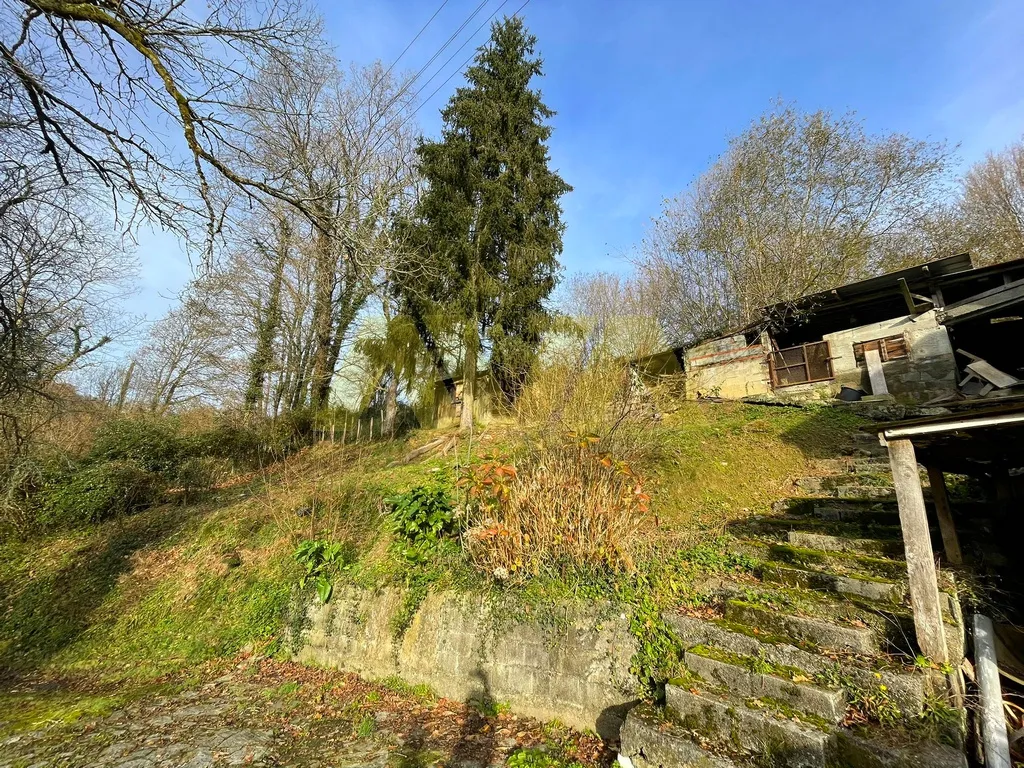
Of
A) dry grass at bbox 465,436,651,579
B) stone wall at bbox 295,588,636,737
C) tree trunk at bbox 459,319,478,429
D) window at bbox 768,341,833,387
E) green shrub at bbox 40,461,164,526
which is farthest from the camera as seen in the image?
tree trunk at bbox 459,319,478,429

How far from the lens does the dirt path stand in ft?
12.9

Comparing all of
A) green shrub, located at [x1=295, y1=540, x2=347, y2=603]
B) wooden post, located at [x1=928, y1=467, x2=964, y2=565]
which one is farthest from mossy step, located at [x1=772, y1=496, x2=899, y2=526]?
green shrub, located at [x1=295, y1=540, x2=347, y2=603]

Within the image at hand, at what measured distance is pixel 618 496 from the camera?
5.00m

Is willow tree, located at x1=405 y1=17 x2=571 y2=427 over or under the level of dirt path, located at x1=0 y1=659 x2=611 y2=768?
over

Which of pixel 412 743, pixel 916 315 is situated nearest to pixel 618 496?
pixel 412 743

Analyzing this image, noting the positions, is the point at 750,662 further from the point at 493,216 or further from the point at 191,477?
the point at 493,216

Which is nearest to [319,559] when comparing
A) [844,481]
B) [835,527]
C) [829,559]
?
[829,559]

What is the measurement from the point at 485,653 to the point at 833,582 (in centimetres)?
351

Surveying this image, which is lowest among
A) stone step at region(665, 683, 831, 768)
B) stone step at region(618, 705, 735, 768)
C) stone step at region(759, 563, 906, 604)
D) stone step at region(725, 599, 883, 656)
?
stone step at region(618, 705, 735, 768)

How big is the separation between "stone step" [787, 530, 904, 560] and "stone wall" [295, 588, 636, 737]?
2667 millimetres

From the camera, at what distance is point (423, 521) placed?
236 inches

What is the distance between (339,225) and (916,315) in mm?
15936

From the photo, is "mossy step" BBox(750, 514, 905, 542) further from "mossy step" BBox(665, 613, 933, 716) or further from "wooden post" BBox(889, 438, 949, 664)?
"mossy step" BBox(665, 613, 933, 716)

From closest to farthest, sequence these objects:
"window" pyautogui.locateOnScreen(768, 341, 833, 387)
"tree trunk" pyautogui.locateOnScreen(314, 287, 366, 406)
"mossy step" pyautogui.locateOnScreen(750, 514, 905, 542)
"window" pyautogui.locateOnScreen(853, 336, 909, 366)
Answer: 1. "mossy step" pyautogui.locateOnScreen(750, 514, 905, 542)
2. "window" pyautogui.locateOnScreen(853, 336, 909, 366)
3. "window" pyautogui.locateOnScreen(768, 341, 833, 387)
4. "tree trunk" pyautogui.locateOnScreen(314, 287, 366, 406)
